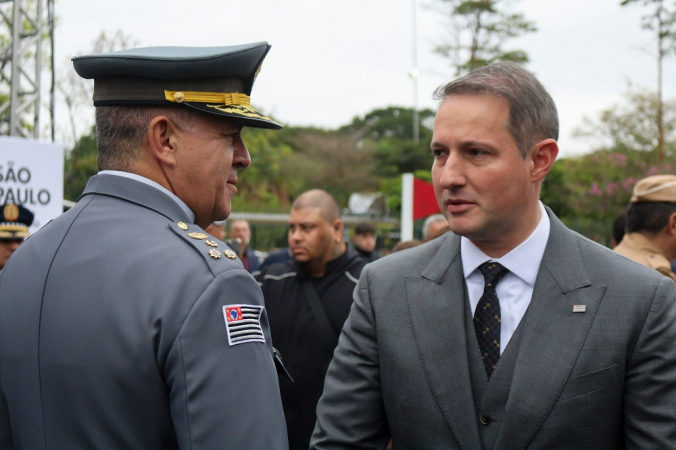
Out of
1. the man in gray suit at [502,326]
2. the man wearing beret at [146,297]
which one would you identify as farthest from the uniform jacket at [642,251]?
→ the man wearing beret at [146,297]

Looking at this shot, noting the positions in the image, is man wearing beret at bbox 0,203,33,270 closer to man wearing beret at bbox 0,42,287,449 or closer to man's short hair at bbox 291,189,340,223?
man's short hair at bbox 291,189,340,223

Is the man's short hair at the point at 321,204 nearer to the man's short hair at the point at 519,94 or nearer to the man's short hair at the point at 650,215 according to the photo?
the man's short hair at the point at 650,215

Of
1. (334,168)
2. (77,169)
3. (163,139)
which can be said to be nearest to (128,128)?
(163,139)

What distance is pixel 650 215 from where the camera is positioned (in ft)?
12.0

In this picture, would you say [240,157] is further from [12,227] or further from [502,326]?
[12,227]

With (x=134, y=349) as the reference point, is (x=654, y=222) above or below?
above

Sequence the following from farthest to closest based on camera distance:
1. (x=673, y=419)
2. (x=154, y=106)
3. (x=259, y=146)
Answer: (x=259, y=146) < (x=673, y=419) < (x=154, y=106)

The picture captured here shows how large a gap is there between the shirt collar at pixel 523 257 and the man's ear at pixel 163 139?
1004mm

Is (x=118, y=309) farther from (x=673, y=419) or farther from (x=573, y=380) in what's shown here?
(x=673, y=419)

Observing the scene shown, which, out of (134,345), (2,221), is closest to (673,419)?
(134,345)

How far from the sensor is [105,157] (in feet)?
5.40

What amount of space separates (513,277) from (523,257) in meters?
0.07

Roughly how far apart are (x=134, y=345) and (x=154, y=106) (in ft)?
1.85

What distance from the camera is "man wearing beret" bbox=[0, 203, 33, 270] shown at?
518 centimetres
